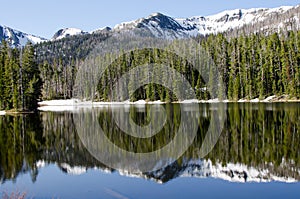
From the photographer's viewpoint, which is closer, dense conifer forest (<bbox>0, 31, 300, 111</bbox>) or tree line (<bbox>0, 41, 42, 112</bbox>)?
tree line (<bbox>0, 41, 42, 112</bbox>)

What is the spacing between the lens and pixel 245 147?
25781 mm

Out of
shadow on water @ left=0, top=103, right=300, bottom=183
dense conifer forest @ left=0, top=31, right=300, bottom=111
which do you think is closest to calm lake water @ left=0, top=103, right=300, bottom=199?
shadow on water @ left=0, top=103, right=300, bottom=183

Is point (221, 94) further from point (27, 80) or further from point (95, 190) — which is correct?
point (95, 190)

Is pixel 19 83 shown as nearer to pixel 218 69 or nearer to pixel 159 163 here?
pixel 159 163

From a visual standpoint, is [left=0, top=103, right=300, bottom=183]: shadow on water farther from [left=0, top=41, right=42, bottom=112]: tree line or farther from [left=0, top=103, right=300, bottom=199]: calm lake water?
[left=0, top=41, right=42, bottom=112]: tree line

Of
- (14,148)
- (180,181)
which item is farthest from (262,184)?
(14,148)

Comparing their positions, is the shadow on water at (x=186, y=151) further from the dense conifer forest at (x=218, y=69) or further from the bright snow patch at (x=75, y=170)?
the dense conifer forest at (x=218, y=69)

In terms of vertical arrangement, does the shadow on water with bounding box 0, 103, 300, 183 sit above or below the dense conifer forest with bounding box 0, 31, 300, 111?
below

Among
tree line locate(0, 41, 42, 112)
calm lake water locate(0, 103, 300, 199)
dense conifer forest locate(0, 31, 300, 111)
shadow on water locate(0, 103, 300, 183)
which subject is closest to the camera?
calm lake water locate(0, 103, 300, 199)

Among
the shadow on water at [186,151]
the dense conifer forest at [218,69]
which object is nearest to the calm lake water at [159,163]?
the shadow on water at [186,151]

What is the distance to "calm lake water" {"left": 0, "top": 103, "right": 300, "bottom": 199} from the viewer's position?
16.8 metres

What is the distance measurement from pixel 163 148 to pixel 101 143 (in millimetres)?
6184

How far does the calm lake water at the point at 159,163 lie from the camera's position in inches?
660

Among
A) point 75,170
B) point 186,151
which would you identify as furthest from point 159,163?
point 75,170
